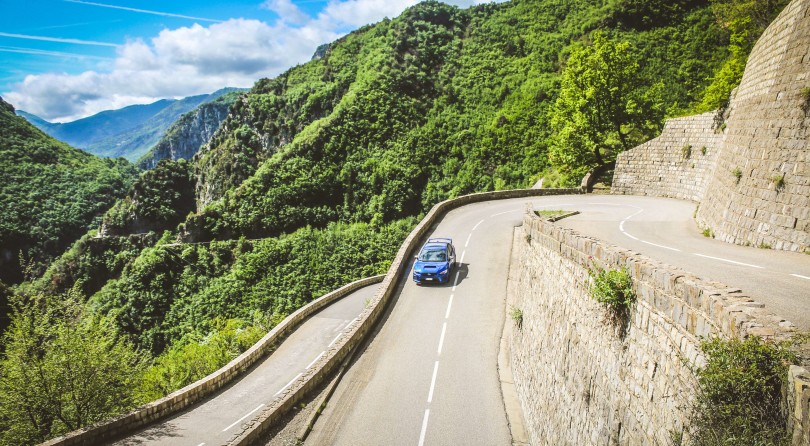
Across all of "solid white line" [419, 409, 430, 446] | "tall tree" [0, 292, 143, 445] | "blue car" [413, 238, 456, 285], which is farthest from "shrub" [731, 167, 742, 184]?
"tall tree" [0, 292, 143, 445]

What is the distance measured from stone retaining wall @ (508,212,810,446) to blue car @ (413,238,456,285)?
27.2 feet

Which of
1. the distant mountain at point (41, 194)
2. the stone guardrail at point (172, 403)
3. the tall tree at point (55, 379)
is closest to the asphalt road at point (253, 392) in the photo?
the stone guardrail at point (172, 403)

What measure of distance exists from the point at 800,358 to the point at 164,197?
4047 inches

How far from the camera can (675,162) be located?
81.3ft

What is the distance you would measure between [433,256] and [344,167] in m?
45.3

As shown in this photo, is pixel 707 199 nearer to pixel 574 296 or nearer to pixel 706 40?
pixel 574 296

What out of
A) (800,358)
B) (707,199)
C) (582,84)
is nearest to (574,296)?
(800,358)

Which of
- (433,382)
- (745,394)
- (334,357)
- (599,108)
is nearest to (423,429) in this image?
(433,382)

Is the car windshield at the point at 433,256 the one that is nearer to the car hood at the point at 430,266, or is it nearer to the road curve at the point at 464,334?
the car hood at the point at 430,266

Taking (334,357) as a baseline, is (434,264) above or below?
above

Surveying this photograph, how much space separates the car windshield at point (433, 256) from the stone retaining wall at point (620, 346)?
28.6 feet

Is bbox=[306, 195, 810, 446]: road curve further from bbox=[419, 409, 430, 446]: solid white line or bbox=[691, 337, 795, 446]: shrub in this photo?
bbox=[691, 337, 795, 446]: shrub

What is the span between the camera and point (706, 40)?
46.2 meters

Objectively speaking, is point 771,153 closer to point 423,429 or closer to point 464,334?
point 464,334
